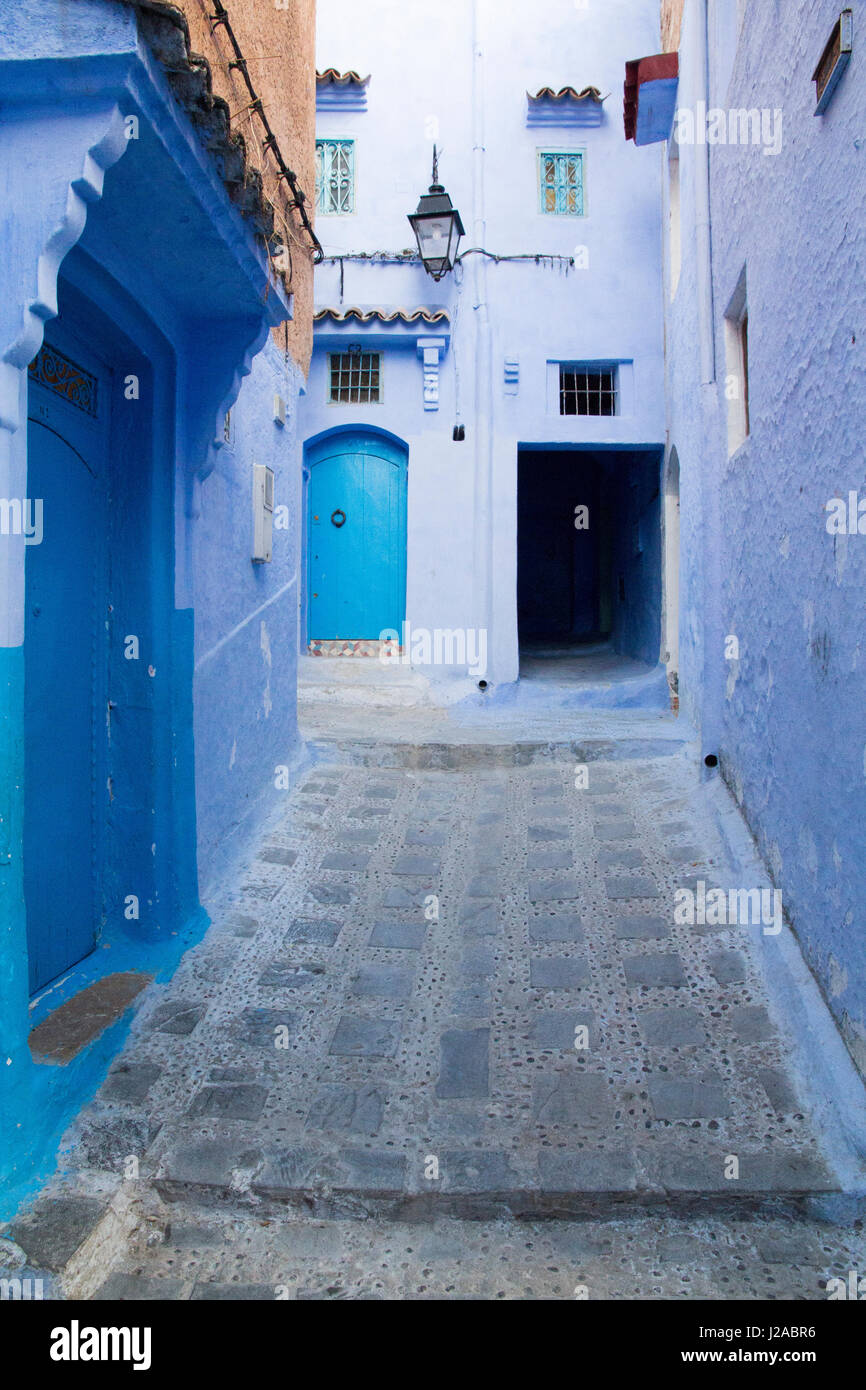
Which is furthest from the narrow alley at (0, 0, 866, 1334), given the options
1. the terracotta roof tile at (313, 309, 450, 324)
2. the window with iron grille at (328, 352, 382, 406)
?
the window with iron grille at (328, 352, 382, 406)

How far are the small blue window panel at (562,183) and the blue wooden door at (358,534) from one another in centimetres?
314

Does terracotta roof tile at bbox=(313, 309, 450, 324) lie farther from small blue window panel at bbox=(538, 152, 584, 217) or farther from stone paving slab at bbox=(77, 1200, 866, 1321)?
stone paving slab at bbox=(77, 1200, 866, 1321)

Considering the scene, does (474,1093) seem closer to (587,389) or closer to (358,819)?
(358,819)

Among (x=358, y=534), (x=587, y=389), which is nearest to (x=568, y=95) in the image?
(x=587, y=389)

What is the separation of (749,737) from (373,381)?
688 cm

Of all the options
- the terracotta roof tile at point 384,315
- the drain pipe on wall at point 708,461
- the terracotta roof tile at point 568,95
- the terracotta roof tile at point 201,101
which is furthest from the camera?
the terracotta roof tile at point 568,95

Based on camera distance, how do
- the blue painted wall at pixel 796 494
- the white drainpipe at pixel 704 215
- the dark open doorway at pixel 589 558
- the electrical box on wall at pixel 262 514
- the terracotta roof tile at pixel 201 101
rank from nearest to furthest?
the terracotta roof tile at pixel 201 101, the blue painted wall at pixel 796 494, the electrical box on wall at pixel 262 514, the white drainpipe at pixel 704 215, the dark open doorway at pixel 589 558

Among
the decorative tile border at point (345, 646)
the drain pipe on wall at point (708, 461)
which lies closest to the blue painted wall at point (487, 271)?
the decorative tile border at point (345, 646)

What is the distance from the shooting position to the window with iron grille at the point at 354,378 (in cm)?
1008

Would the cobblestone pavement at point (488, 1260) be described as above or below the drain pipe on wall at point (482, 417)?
below

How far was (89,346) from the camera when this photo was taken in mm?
3674

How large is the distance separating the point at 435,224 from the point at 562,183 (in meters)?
2.46

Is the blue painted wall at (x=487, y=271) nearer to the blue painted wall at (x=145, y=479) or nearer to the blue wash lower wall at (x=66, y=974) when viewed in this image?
the blue painted wall at (x=145, y=479)

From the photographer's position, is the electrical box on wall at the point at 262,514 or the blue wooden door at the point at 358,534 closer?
the electrical box on wall at the point at 262,514
